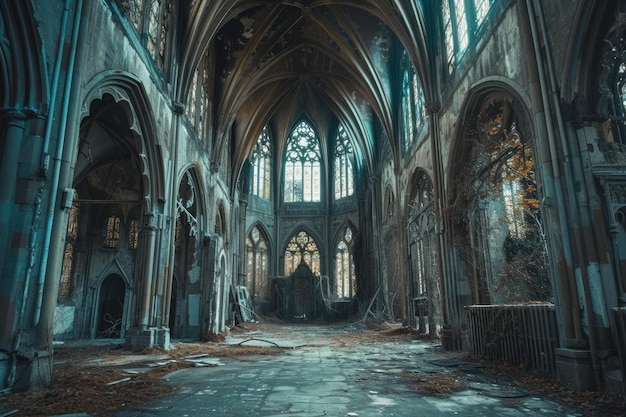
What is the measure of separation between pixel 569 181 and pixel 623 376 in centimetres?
251

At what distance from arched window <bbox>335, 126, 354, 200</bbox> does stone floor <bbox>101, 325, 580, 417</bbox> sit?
67.8 ft

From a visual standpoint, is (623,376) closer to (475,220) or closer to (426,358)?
(426,358)

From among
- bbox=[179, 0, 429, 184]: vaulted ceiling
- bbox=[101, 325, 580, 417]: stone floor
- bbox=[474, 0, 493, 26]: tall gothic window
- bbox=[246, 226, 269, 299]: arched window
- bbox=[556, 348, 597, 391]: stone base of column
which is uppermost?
bbox=[179, 0, 429, 184]: vaulted ceiling

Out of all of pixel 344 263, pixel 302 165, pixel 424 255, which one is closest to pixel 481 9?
pixel 424 255

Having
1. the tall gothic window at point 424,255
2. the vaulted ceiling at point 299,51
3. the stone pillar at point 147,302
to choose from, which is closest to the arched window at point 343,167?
the vaulted ceiling at point 299,51

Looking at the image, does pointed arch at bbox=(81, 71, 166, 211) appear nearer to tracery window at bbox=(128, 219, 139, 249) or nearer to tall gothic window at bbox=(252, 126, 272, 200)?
tracery window at bbox=(128, 219, 139, 249)

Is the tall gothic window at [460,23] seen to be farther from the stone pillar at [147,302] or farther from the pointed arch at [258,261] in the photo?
the pointed arch at [258,261]

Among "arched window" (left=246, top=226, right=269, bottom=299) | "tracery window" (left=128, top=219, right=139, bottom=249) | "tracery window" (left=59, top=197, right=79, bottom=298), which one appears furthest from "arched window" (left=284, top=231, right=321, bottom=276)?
"tracery window" (left=59, top=197, right=79, bottom=298)

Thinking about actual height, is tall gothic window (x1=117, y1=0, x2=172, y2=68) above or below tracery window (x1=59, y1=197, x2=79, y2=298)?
above

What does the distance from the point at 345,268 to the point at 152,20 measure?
20242 mm

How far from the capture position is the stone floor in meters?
4.28

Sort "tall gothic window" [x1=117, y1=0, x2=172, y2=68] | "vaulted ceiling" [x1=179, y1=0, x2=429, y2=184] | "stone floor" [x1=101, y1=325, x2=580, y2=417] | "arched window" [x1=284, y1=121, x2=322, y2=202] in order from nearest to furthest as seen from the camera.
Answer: "stone floor" [x1=101, y1=325, x2=580, y2=417] < "tall gothic window" [x1=117, y1=0, x2=172, y2=68] < "vaulted ceiling" [x1=179, y1=0, x2=429, y2=184] < "arched window" [x1=284, y1=121, x2=322, y2=202]

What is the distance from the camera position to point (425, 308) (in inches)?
563

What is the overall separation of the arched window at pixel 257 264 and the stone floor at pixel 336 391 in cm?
1896
